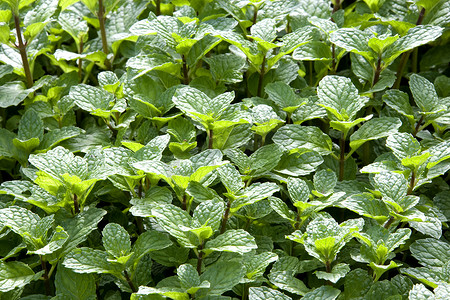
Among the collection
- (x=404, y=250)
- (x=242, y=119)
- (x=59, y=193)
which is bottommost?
(x=404, y=250)

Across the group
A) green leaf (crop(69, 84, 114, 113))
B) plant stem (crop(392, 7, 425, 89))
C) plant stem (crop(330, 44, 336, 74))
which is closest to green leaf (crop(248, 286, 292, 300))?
green leaf (crop(69, 84, 114, 113))

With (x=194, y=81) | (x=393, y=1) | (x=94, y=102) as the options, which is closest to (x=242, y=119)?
(x=194, y=81)

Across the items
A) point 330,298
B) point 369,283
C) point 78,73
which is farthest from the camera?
point 78,73

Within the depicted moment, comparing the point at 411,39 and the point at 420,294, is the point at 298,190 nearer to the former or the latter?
the point at 420,294

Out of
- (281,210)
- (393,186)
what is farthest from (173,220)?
(393,186)

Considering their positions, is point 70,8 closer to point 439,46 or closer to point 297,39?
point 297,39

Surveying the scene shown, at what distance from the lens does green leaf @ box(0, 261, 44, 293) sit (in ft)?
4.30

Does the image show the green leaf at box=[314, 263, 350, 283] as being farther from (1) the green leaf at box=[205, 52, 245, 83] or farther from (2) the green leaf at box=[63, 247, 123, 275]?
(1) the green leaf at box=[205, 52, 245, 83]

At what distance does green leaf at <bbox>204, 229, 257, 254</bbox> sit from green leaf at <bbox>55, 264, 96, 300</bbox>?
324 millimetres

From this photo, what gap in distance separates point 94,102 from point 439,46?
1.31m

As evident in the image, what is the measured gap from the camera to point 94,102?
1.68 meters

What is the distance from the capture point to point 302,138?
159 cm

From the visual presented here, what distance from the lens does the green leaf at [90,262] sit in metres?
1.28

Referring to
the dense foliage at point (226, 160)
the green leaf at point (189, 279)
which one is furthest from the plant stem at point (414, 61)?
the green leaf at point (189, 279)
